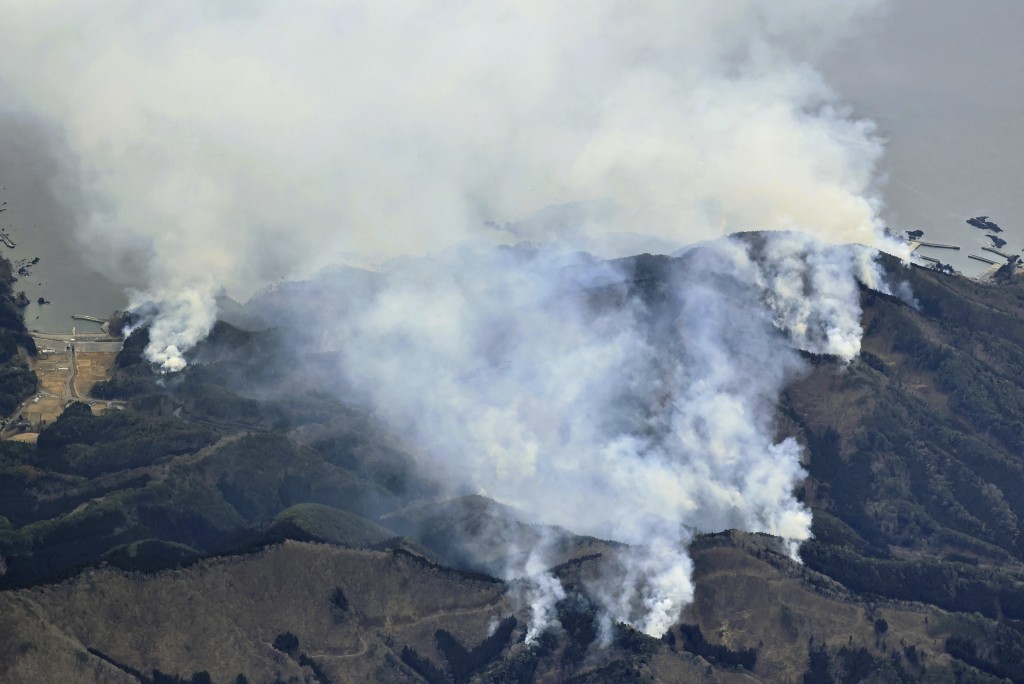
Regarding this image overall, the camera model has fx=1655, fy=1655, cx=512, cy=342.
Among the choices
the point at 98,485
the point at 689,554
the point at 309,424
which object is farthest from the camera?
the point at 309,424

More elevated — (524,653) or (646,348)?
(646,348)

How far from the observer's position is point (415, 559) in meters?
156

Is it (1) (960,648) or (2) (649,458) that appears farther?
(2) (649,458)

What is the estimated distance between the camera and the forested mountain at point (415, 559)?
146 m

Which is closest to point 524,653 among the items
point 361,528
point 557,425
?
point 361,528

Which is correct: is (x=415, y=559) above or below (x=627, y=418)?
below

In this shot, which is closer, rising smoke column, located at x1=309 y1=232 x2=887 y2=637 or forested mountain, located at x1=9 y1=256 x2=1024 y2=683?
forested mountain, located at x1=9 y1=256 x2=1024 y2=683

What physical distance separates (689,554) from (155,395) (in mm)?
71623

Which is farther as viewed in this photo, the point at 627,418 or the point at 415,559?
the point at 627,418

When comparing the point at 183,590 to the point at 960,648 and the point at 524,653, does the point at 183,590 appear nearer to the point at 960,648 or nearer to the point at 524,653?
the point at 524,653

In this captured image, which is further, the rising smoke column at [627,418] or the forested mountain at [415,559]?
the rising smoke column at [627,418]

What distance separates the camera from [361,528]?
163 m

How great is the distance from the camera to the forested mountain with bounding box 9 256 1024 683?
146500 mm

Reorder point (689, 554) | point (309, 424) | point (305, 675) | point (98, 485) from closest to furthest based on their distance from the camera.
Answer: point (305, 675) < point (689, 554) < point (98, 485) < point (309, 424)
